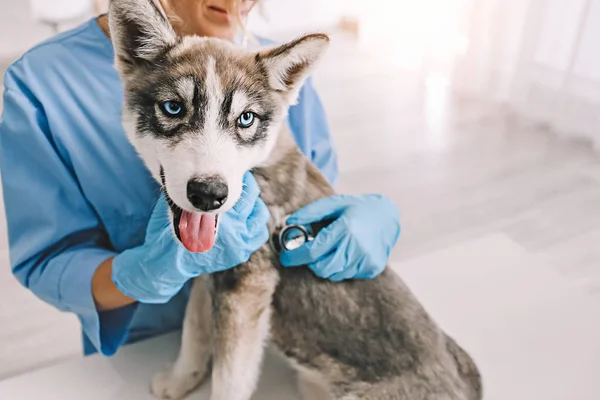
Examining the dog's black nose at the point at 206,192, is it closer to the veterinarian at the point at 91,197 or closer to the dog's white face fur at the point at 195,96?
the dog's white face fur at the point at 195,96

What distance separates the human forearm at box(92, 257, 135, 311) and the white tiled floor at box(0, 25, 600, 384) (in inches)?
41.7

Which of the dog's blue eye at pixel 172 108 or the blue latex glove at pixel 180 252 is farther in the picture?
the blue latex glove at pixel 180 252

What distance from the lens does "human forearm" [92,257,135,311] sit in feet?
3.81

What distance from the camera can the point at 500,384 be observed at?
3.88 feet

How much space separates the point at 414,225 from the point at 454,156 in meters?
0.81

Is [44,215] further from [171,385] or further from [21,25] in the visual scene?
[21,25]

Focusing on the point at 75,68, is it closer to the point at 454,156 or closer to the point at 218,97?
the point at 218,97

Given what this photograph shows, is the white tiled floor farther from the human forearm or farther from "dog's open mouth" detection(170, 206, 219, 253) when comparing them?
"dog's open mouth" detection(170, 206, 219, 253)

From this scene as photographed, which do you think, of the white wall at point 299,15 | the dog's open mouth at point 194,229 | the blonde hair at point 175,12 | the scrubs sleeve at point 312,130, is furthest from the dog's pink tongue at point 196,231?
the white wall at point 299,15

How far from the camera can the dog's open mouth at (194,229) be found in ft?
3.01

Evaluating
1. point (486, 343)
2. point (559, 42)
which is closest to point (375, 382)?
point (486, 343)

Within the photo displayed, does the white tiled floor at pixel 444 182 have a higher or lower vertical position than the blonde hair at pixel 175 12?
lower

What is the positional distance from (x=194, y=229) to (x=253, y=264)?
0.77 feet

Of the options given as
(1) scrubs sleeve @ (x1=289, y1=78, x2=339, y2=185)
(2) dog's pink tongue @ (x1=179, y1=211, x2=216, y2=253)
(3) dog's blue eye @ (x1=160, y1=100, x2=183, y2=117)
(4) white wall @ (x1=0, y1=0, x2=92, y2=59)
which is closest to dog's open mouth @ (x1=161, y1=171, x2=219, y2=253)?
(2) dog's pink tongue @ (x1=179, y1=211, x2=216, y2=253)
